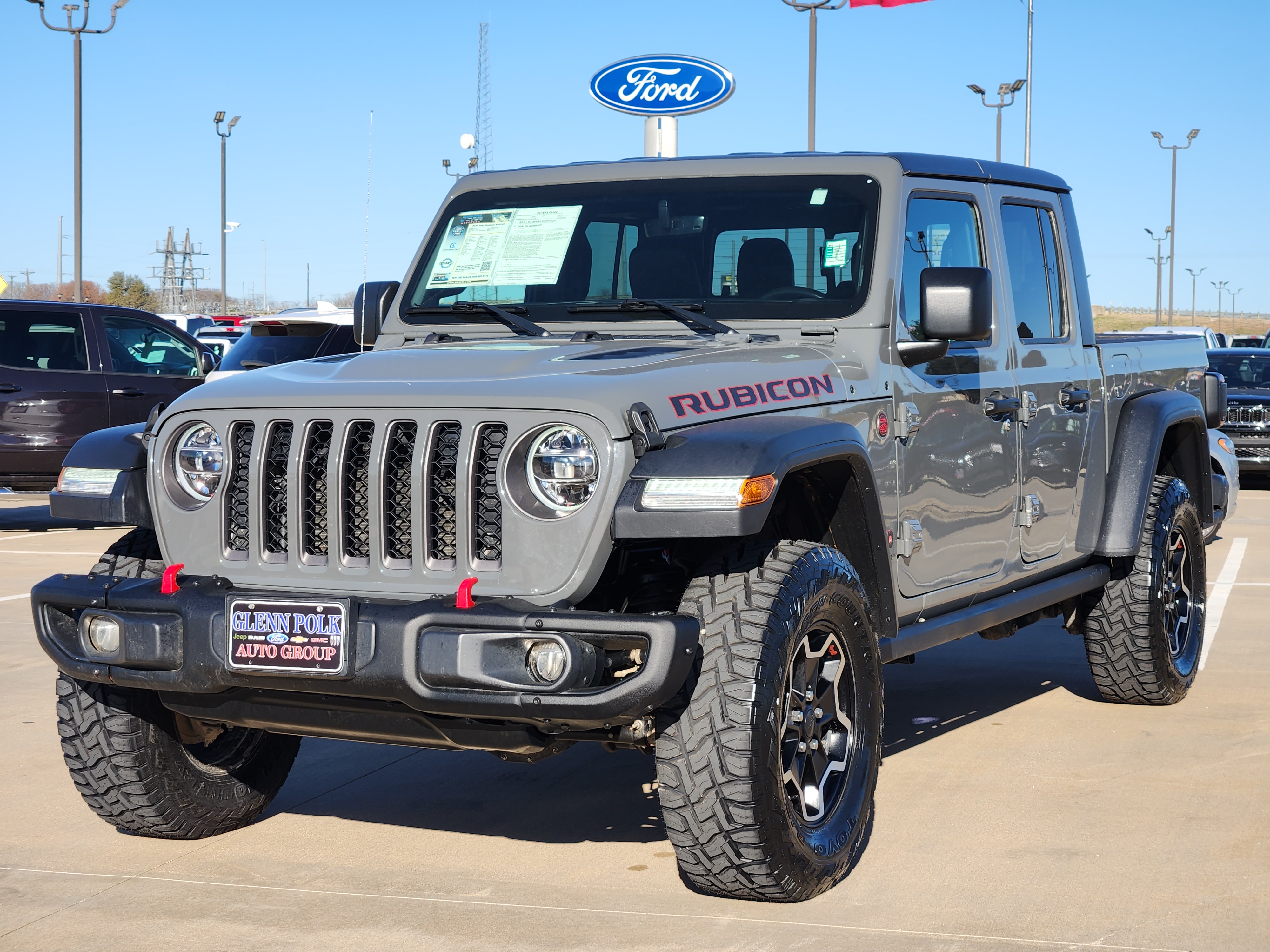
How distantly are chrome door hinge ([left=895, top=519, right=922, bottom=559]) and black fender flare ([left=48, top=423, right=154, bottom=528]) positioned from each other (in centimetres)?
221

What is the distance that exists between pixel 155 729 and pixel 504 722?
126 centimetres

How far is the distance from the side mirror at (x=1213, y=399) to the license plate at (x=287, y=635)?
4.89 m

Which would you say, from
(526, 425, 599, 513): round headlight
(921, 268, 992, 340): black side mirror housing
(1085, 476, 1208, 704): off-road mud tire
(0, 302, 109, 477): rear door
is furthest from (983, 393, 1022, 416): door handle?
(0, 302, 109, 477): rear door

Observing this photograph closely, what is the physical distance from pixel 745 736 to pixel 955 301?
1605 millimetres

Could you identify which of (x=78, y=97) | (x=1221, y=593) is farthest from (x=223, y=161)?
(x=1221, y=593)

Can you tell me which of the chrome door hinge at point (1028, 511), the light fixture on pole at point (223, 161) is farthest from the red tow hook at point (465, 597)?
the light fixture on pole at point (223, 161)

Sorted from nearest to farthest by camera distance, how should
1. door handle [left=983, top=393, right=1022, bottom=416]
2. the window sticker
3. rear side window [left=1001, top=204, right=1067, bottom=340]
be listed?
the window sticker, door handle [left=983, top=393, right=1022, bottom=416], rear side window [left=1001, top=204, right=1067, bottom=340]

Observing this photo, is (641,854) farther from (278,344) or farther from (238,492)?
(278,344)

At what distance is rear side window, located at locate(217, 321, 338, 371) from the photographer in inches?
508

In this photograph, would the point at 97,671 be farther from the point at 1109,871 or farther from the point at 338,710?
the point at 1109,871

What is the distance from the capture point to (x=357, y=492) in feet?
12.5

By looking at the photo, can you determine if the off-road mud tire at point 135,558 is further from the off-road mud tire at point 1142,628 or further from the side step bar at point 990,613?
the off-road mud tire at point 1142,628

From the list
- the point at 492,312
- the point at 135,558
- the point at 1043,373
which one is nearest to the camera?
the point at 135,558

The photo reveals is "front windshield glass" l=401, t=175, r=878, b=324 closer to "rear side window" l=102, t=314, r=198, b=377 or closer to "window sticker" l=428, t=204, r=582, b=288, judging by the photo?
"window sticker" l=428, t=204, r=582, b=288
